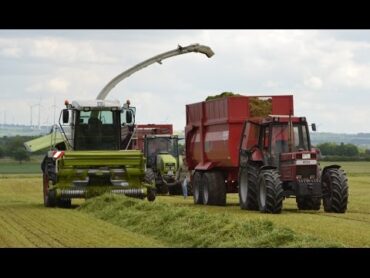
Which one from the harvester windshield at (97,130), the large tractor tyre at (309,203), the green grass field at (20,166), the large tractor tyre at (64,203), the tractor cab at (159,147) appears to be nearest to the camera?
the large tractor tyre at (309,203)

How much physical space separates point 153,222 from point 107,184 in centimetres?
657

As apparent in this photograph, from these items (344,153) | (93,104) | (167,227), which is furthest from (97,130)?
(344,153)

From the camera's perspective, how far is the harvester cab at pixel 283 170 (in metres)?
19.4

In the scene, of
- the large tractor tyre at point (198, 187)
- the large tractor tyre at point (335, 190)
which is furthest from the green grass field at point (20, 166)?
the large tractor tyre at point (335, 190)

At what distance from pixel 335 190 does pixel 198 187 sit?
6.28 meters

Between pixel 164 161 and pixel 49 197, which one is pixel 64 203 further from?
pixel 164 161

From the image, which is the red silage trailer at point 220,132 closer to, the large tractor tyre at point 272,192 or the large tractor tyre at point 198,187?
the large tractor tyre at point 198,187

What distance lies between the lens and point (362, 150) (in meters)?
81.9

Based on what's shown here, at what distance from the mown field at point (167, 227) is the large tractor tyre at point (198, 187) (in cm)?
365

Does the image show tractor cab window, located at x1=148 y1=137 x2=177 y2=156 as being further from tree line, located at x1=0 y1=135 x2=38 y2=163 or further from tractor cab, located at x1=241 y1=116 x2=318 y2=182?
tree line, located at x1=0 y1=135 x2=38 y2=163

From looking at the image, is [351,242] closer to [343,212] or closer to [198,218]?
[198,218]
